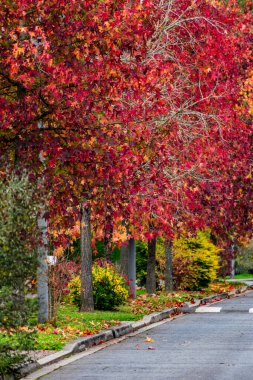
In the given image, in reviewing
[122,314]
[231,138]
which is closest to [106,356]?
[122,314]

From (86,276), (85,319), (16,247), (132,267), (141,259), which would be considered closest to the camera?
(16,247)

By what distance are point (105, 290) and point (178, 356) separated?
9841mm

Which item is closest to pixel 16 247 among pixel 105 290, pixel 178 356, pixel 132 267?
pixel 178 356

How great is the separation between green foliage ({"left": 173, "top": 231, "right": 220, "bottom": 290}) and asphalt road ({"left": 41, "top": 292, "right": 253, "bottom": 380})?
12.9 m

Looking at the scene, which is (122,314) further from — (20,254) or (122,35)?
(20,254)

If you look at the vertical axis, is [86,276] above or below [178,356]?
above

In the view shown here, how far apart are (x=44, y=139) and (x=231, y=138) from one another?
2165 centimetres

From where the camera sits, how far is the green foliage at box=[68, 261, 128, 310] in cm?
2652

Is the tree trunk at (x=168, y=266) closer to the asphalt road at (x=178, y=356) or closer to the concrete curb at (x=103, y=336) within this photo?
the concrete curb at (x=103, y=336)

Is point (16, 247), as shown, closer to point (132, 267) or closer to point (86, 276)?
point (86, 276)

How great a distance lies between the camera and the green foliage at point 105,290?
2652cm

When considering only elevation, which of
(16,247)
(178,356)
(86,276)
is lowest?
(178,356)

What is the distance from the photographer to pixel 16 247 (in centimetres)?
1264

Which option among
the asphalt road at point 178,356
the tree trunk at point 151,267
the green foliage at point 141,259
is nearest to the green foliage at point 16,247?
the asphalt road at point 178,356
